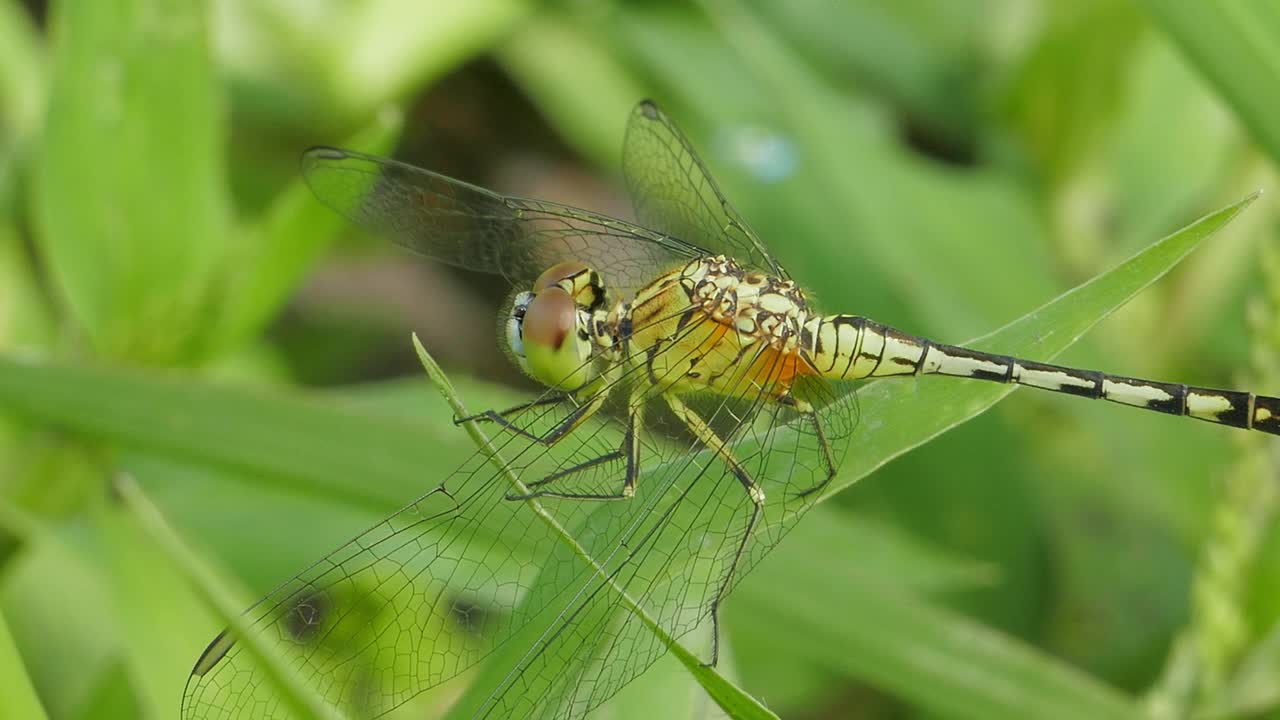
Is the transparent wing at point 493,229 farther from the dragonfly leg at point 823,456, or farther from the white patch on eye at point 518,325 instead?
the dragonfly leg at point 823,456

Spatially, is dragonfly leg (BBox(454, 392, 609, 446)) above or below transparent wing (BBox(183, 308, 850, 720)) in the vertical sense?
above

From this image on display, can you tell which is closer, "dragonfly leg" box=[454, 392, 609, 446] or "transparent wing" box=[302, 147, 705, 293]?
"dragonfly leg" box=[454, 392, 609, 446]

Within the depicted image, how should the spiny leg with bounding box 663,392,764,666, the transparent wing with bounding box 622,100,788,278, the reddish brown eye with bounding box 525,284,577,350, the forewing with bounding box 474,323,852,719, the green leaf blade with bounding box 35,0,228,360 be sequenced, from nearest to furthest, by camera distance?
1. the forewing with bounding box 474,323,852,719
2. the spiny leg with bounding box 663,392,764,666
3. the reddish brown eye with bounding box 525,284,577,350
4. the green leaf blade with bounding box 35,0,228,360
5. the transparent wing with bounding box 622,100,788,278

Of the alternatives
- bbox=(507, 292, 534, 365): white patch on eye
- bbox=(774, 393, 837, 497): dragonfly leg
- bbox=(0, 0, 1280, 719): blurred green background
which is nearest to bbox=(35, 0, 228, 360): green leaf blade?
bbox=(0, 0, 1280, 719): blurred green background

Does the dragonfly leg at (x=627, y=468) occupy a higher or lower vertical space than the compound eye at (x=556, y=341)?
lower

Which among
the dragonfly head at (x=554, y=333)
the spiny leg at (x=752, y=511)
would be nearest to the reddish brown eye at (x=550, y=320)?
the dragonfly head at (x=554, y=333)

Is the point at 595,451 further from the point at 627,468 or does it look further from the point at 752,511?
the point at 752,511

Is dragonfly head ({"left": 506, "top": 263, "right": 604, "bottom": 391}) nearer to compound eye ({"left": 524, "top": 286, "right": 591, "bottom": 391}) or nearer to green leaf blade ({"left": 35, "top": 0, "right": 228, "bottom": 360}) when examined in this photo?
compound eye ({"left": 524, "top": 286, "right": 591, "bottom": 391})

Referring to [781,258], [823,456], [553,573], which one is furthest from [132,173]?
[781,258]
